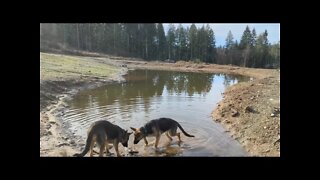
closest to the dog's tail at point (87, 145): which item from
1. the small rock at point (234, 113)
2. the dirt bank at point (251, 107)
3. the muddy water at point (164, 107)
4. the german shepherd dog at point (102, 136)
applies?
the german shepherd dog at point (102, 136)

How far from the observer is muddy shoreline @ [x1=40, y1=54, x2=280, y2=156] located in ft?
23.2

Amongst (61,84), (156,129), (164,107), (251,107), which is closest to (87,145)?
(156,129)

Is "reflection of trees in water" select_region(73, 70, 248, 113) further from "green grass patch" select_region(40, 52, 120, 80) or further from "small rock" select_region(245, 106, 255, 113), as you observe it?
"small rock" select_region(245, 106, 255, 113)

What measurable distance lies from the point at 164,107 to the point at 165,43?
1657mm

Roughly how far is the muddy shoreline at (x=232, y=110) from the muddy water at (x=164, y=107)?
23 cm

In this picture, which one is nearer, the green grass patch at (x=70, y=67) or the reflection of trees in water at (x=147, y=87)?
the reflection of trees in water at (x=147, y=87)

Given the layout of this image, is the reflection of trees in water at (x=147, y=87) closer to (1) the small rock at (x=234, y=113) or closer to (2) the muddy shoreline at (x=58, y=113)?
(2) the muddy shoreline at (x=58, y=113)

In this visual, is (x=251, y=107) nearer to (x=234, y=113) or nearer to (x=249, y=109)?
(x=249, y=109)

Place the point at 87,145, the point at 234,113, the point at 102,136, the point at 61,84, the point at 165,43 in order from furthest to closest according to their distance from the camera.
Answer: the point at 61,84 → the point at 165,43 → the point at 234,113 → the point at 102,136 → the point at 87,145

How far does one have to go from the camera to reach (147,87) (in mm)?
11555

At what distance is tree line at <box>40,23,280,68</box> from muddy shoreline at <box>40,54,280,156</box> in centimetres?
29

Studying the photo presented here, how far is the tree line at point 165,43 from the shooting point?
870 cm

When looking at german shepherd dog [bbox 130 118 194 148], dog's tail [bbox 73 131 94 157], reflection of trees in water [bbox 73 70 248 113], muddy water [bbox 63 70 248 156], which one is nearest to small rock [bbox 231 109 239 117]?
muddy water [bbox 63 70 248 156]
